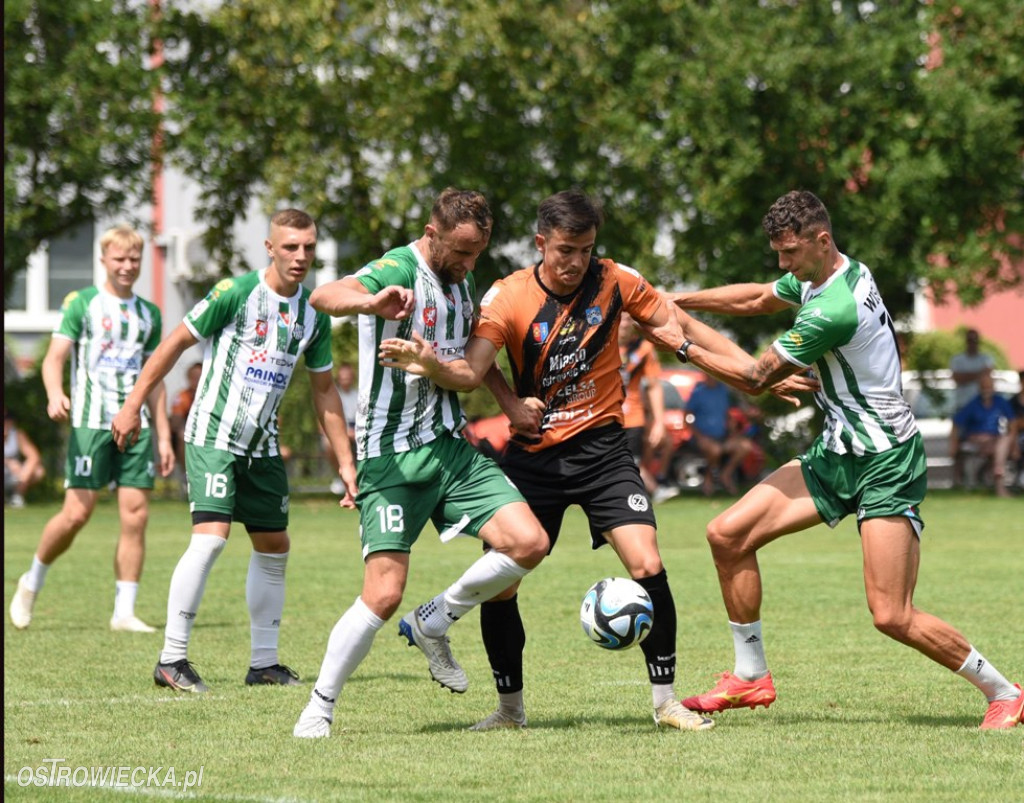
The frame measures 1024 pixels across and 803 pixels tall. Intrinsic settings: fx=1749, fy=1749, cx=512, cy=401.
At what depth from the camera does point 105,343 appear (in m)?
10.9

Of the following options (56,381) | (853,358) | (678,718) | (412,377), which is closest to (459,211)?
(412,377)

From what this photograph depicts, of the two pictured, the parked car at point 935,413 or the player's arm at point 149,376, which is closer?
the player's arm at point 149,376

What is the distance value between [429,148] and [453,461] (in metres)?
17.8

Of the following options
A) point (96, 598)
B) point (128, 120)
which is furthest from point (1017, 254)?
point (96, 598)

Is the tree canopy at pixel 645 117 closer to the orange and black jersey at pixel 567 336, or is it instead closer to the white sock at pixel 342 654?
the orange and black jersey at pixel 567 336

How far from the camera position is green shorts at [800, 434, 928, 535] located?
6930 mm

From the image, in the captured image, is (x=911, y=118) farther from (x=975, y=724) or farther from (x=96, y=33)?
(x=975, y=724)

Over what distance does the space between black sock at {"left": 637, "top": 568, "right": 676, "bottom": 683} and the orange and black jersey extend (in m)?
0.70

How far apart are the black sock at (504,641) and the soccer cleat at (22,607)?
4.68 meters

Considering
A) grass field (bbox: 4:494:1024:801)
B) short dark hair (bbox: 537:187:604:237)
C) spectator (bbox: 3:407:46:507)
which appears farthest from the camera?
spectator (bbox: 3:407:46:507)

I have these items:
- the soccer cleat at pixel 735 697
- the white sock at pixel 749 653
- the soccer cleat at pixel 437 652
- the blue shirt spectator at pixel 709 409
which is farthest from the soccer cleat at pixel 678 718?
the blue shirt spectator at pixel 709 409

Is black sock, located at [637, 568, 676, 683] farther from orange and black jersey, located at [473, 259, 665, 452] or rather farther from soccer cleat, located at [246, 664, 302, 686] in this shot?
soccer cleat, located at [246, 664, 302, 686]

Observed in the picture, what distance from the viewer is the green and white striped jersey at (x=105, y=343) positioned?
35.5 ft

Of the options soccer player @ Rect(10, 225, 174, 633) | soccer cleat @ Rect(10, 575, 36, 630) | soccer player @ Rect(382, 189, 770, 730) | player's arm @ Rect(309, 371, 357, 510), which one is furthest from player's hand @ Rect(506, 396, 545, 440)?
soccer cleat @ Rect(10, 575, 36, 630)
